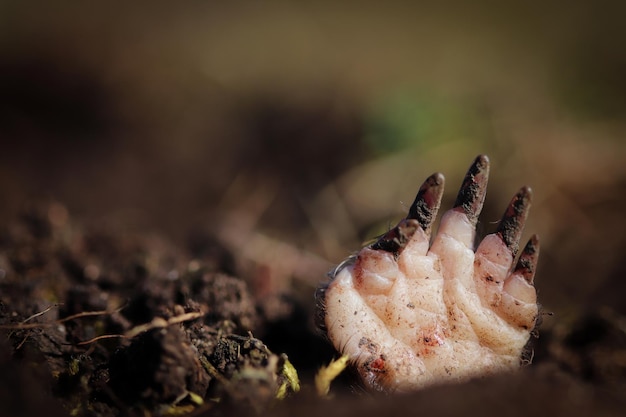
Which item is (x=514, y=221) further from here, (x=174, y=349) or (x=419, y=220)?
(x=174, y=349)

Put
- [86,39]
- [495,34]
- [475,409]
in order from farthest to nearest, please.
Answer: [495,34] < [86,39] < [475,409]

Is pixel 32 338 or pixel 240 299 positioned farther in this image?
pixel 240 299

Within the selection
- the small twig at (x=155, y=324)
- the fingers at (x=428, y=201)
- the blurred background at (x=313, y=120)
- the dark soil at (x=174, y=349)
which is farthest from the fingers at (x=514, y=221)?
the small twig at (x=155, y=324)

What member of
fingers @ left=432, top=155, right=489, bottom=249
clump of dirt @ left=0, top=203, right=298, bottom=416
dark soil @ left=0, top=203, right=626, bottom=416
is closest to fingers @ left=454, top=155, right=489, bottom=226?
fingers @ left=432, top=155, right=489, bottom=249

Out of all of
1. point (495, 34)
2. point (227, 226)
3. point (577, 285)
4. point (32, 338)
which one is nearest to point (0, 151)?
point (227, 226)

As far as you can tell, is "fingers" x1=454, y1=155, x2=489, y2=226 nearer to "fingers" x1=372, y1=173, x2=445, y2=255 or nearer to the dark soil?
"fingers" x1=372, y1=173, x2=445, y2=255

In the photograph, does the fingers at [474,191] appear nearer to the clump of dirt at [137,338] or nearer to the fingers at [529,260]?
the fingers at [529,260]

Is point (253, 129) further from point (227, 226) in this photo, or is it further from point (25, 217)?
point (25, 217)

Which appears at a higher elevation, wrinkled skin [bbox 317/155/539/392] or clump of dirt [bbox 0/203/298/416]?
wrinkled skin [bbox 317/155/539/392]
